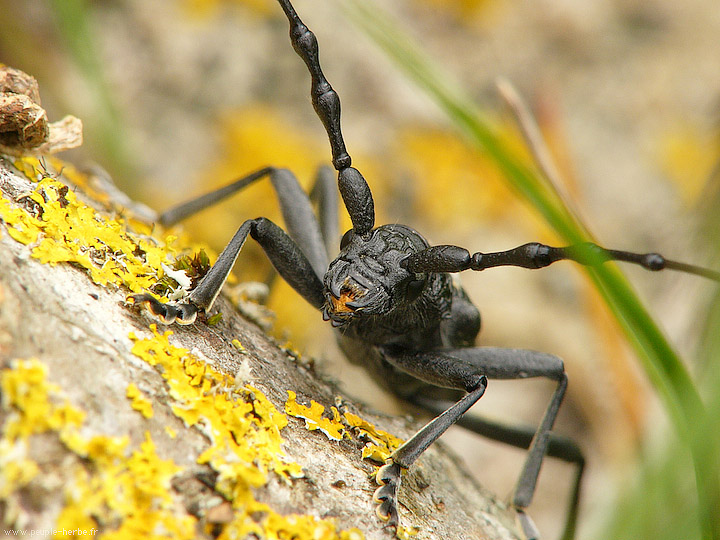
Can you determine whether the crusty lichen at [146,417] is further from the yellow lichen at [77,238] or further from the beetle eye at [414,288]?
the beetle eye at [414,288]

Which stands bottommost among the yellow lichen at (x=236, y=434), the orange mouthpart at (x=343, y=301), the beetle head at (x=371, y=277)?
the yellow lichen at (x=236, y=434)

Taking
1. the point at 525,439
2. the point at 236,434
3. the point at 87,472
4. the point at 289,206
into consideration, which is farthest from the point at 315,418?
the point at 525,439

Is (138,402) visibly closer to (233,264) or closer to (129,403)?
(129,403)

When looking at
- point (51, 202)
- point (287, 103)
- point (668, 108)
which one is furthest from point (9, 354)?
point (668, 108)

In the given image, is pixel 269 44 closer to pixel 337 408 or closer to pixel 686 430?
pixel 337 408

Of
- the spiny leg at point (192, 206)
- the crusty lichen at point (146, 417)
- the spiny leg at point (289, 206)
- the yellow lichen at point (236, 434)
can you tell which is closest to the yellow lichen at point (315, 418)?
the crusty lichen at point (146, 417)
